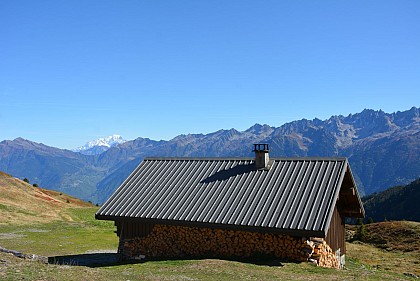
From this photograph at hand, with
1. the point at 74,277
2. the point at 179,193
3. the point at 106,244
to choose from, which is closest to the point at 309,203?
the point at 179,193

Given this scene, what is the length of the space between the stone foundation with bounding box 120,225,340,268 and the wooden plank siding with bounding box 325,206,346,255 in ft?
1.75

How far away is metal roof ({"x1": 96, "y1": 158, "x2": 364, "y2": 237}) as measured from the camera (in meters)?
20.6

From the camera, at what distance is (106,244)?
3797 cm

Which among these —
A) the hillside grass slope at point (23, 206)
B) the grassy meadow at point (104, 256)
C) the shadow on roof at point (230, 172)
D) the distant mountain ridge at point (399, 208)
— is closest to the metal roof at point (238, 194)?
the shadow on roof at point (230, 172)

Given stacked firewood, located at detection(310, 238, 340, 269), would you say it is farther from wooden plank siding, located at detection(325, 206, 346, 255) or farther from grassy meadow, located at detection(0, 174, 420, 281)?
grassy meadow, located at detection(0, 174, 420, 281)

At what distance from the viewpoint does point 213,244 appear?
22.4m

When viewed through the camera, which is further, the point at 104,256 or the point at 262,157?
the point at 104,256

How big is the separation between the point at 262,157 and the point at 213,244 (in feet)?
20.0

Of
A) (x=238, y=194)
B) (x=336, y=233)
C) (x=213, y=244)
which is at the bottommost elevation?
(x=213, y=244)

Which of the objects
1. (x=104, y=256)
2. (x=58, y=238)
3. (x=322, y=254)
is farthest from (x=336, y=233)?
(x=58, y=238)

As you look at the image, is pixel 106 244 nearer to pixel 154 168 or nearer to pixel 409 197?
pixel 154 168

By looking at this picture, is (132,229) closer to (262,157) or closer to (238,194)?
(238,194)

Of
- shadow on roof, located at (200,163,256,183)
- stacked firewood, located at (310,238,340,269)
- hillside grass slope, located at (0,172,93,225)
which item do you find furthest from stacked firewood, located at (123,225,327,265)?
hillside grass slope, located at (0,172,93,225)

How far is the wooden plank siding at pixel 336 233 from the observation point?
2294 centimetres
